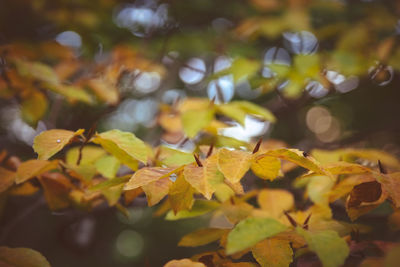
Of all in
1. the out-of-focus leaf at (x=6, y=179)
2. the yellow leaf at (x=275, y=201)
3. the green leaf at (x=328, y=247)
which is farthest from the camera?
the yellow leaf at (x=275, y=201)

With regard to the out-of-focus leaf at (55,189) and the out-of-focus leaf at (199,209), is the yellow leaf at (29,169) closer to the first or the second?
the out-of-focus leaf at (55,189)

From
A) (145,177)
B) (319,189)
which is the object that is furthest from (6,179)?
(319,189)

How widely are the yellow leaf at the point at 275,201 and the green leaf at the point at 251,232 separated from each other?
1.69 feet

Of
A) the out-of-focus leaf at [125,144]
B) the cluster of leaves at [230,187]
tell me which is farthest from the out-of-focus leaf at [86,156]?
the out-of-focus leaf at [125,144]

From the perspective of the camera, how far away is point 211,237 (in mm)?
910

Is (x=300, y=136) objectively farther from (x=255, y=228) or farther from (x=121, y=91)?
(x=255, y=228)

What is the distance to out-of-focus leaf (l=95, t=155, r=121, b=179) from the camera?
108 cm

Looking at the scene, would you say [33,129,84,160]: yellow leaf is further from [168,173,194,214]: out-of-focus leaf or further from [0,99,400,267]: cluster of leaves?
[168,173,194,214]: out-of-focus leaf

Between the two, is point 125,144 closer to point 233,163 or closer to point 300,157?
point 233,163

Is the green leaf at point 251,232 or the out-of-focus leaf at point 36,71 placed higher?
the green leaf at point 251,232

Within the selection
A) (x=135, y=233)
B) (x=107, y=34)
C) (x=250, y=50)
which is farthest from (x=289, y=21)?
(x=135, y=233)

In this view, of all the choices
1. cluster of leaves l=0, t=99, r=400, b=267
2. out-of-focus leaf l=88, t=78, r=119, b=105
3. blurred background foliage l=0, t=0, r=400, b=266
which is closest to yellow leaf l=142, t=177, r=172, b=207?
cluster of leaves l=0, t=99, r=400, b=267

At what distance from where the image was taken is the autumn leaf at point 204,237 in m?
0.91

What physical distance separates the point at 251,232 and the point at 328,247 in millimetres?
171
